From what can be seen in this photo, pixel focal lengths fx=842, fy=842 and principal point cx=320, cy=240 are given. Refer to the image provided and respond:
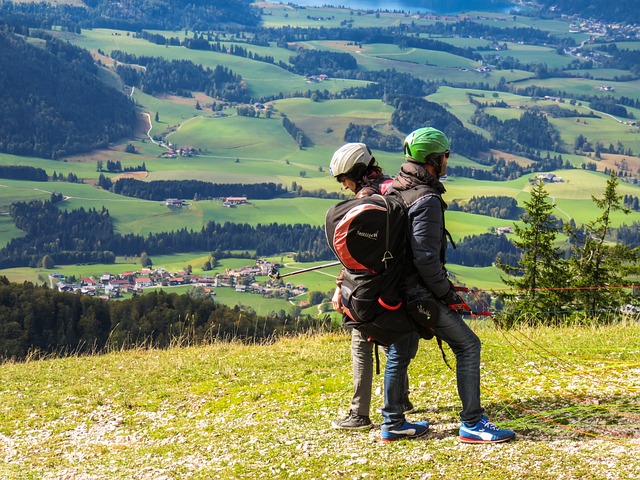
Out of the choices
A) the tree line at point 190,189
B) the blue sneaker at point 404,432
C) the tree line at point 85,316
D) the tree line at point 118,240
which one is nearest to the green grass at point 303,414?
the blue sneaker at point 404,432

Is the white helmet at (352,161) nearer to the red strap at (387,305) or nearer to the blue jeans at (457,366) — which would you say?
the red strap at (387,305)

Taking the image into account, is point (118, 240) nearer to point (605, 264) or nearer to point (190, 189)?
point (190, 189)

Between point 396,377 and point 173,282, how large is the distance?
380 feet

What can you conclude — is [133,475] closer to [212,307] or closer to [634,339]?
[634,339]

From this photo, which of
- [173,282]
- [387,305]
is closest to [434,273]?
[387,305]

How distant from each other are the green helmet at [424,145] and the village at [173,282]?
314ft

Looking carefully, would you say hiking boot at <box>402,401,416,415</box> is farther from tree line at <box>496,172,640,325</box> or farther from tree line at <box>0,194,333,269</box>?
tree line at <box>0,194,333,269</box>

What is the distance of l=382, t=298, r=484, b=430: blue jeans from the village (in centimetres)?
9518

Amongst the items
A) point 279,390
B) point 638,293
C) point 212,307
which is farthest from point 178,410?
point 212,307

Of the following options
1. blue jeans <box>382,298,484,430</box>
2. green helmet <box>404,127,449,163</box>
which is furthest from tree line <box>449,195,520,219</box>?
green helmet <box>404,127,449,163</box>

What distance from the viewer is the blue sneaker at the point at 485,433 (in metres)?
6.82

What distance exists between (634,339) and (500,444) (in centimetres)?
521

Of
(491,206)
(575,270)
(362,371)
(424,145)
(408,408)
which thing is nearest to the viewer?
(424,145)

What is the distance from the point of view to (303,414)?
28.8 feet
